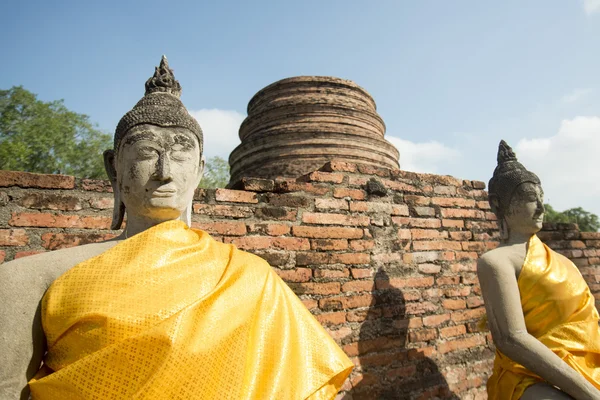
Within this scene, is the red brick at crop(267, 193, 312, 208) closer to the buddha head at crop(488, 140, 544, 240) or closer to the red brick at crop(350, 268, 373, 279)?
the red brick at crop(350, 268, 373, 279)

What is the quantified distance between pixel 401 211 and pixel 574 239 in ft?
8.41

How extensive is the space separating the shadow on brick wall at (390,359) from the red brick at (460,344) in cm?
Result: 15

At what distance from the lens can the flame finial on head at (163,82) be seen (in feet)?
5.66

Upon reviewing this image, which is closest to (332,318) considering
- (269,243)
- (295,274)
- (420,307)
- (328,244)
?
(295,274)

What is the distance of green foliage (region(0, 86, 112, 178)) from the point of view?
44.8 ft

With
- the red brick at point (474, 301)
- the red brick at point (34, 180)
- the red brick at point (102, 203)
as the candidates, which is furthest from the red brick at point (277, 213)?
the red brick at point (474, 301)

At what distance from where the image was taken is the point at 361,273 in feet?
9.01

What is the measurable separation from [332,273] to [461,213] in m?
1.44

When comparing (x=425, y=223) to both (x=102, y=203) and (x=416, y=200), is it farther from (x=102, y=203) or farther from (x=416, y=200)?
(x=102, y=203)

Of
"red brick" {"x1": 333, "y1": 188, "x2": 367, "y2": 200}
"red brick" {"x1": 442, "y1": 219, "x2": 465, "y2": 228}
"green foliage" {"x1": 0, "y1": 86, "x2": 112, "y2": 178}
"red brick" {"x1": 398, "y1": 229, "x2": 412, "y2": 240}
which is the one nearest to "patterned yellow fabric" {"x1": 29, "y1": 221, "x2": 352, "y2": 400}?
"red brick" {"x1": 333, "y1": 188, "x2": 367, "y2": 200}

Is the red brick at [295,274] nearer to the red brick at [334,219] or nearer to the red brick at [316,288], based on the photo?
the red brick at [316,288]

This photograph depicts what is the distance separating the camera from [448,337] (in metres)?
2.98

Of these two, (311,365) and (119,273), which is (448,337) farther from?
(119,273)

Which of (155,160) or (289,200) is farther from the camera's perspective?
(289,200)
